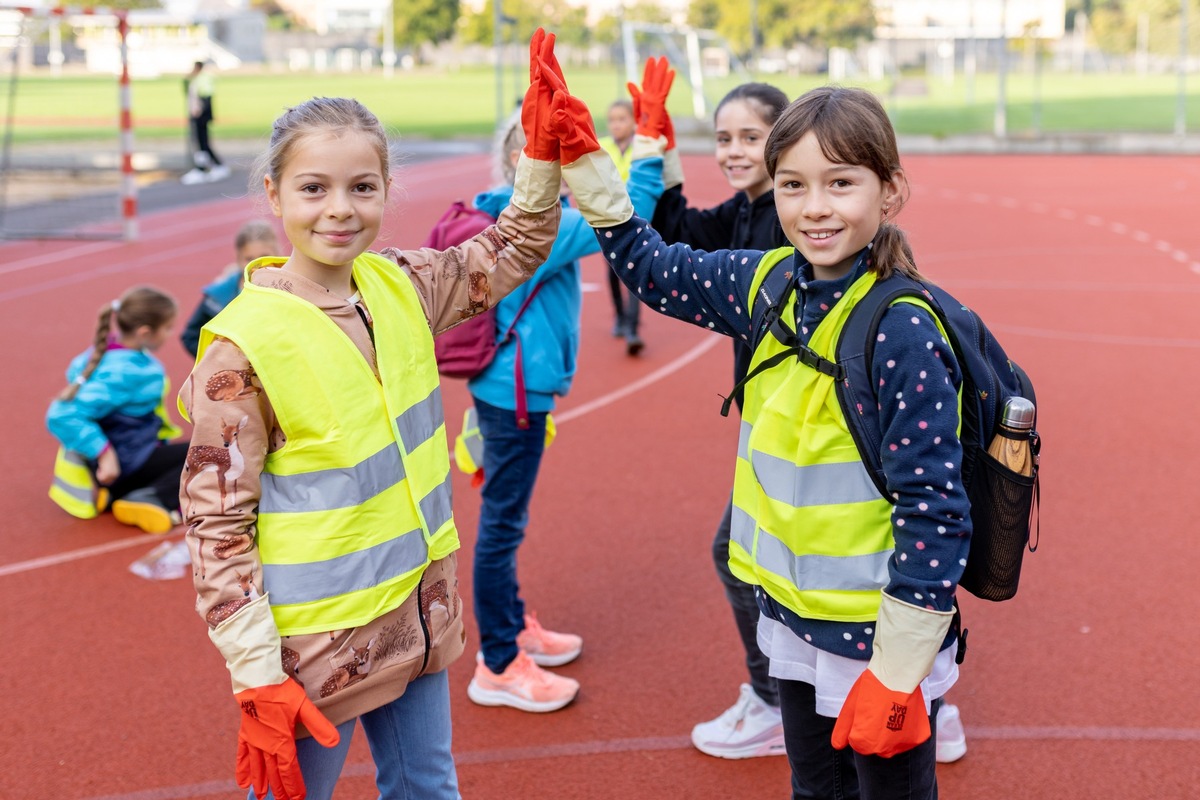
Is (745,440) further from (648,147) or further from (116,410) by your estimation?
(116,410)

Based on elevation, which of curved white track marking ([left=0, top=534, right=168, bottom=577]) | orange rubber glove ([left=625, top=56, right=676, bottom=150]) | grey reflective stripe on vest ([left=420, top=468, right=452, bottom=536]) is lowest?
curved white track marking ([left=0, top=534, right=168, bottom=577])

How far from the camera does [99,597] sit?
485 cm

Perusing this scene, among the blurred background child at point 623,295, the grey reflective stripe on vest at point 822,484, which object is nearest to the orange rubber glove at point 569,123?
the grey reflective stripe on vest at point 822,484

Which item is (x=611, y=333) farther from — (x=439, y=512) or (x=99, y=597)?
(x=439, y=512)

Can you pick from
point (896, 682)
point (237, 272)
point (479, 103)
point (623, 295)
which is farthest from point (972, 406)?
point (479, 103)

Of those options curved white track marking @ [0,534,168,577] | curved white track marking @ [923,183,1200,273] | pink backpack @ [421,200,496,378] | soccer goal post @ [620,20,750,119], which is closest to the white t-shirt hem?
pink backpack @ [421,200,496,378]

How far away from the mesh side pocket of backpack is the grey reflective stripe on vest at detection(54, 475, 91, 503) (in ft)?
14.9

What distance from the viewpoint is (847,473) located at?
220cm

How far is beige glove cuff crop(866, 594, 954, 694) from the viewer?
2.10 metres

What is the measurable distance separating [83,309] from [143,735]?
296 inches

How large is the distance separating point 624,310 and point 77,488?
4.35 m

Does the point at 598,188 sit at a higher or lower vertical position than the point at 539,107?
lower

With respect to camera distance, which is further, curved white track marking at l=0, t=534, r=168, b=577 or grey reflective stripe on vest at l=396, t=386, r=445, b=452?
curved white track marking at l=0, t=534, r=168, b=577

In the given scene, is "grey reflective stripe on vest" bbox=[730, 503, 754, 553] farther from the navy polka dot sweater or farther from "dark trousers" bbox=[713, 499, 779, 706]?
"dark trousers" bbox=[713, 499, 779, 706]
